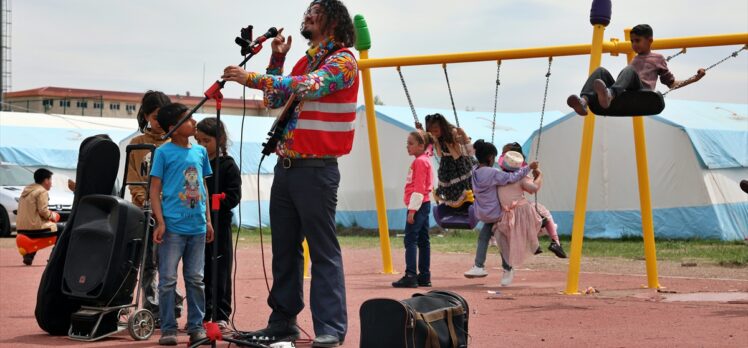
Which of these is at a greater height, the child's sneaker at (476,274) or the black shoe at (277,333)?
the black shoe at (277,333)

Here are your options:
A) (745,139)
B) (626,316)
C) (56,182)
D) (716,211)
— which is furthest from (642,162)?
(56,182)

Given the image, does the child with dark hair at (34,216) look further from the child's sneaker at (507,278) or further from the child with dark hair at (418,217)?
the child's sneaker at (507,278)

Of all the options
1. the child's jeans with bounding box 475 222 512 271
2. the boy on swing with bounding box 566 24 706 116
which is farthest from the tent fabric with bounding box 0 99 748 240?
the boy on swing with bounding box 566 24 706 116

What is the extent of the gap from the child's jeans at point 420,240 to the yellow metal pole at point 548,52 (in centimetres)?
171

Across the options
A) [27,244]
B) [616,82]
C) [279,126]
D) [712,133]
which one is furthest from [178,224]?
[712,133]

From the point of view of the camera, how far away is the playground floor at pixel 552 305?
25.2 feet

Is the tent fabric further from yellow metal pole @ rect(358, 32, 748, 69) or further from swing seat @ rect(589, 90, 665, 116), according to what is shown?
swing seat @ rect(589, 90, 665, 116)

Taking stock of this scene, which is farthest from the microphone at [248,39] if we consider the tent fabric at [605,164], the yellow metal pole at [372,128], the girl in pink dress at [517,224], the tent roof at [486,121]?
the tent roof at [486,121]

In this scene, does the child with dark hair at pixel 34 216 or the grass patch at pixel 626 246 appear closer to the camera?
the child with dark hair at pixel 34 216

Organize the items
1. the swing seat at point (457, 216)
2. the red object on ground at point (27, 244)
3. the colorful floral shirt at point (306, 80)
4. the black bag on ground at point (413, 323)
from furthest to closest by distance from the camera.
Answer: the red object on ground at point (27, 244)
the swing seat at point (457, 216)
the colorful floral shirt at point (306, 80)
the black bag on ground at point (413, 323)

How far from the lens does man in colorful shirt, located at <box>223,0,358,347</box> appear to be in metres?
6.70

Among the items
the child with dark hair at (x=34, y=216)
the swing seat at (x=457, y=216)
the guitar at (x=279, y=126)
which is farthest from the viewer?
the child with dark hair at (x=34, y=216)

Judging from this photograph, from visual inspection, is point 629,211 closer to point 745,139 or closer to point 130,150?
point 745,139

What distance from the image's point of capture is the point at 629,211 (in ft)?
75.8
